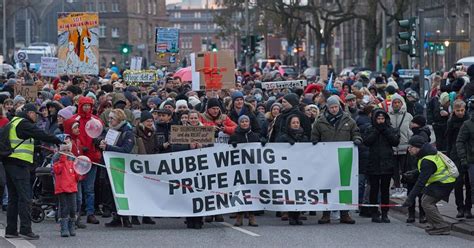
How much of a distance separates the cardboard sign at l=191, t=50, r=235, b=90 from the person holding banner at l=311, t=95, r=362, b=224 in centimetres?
635

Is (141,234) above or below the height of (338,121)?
below

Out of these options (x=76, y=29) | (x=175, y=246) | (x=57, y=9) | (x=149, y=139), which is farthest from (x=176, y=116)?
(x=57, y=9)

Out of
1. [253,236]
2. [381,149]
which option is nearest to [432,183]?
[381,149]

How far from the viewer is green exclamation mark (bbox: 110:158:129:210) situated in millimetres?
18703

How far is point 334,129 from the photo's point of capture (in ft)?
63.7

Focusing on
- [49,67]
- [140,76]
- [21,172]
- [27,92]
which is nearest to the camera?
[21,172]

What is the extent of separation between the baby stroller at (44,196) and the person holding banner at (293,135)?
3.31 meters

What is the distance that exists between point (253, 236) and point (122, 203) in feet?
6.93

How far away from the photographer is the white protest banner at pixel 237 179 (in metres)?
18.8

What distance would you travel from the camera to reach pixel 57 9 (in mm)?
146625

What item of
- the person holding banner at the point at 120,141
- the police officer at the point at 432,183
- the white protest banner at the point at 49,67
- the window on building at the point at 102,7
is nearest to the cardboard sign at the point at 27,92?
the person holding banner at the point at 120,141

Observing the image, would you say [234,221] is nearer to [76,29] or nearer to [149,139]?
[149,139]

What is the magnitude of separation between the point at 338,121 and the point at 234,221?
2073 mm

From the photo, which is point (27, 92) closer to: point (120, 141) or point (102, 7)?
point (120, 141)
